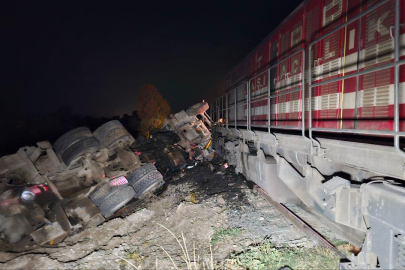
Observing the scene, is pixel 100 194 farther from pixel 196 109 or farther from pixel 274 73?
pixel 196 109

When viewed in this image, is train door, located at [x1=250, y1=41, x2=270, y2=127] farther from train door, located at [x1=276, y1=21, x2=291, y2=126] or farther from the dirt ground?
the dirt ground

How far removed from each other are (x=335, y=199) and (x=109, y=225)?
4586mm

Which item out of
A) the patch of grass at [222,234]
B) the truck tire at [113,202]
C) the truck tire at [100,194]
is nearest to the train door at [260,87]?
the patch of grass at [222,234]

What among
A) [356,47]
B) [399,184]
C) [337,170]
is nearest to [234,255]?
[337,170]

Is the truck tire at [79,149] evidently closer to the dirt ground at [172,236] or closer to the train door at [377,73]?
the dirt ground at [172,236]

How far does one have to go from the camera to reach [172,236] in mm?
4285

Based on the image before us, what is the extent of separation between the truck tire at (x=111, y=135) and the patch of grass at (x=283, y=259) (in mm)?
4089

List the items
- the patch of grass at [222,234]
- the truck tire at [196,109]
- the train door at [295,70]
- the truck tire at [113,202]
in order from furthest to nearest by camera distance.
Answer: the truck tire at [196,109], the truck tire at [113,202], the train door at [295,70], the patch of grass at [222,234]

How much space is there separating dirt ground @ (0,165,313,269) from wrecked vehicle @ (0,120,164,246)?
0.33m

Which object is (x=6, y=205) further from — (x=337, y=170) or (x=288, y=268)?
(x=337, y=170)

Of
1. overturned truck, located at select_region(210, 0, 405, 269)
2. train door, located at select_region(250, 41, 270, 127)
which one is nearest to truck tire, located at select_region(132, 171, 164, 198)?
overturned truck, located at select_region(210, 0, 405, 269)

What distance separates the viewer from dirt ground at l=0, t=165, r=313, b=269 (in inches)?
143

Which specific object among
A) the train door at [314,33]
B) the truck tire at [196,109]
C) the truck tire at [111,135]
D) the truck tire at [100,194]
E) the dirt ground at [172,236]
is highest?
the train door at [314,33]

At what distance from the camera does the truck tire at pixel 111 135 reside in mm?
5727
